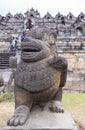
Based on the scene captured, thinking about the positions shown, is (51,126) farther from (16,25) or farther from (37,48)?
(16,25)

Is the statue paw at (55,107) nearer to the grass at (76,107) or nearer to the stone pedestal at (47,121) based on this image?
the stone pedestal at (47,121)

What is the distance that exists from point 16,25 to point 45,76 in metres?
30.3

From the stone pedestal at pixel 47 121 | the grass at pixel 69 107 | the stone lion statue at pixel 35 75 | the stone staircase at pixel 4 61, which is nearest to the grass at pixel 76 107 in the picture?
the grass at pixel 69 107

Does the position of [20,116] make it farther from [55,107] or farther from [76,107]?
[76,107]

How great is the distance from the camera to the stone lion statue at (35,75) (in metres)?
4.09

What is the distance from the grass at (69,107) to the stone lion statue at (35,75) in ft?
5.86

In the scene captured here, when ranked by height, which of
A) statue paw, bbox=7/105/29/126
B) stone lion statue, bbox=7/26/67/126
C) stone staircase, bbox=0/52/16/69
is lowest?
stone staircase, bbox=0/52/16/69

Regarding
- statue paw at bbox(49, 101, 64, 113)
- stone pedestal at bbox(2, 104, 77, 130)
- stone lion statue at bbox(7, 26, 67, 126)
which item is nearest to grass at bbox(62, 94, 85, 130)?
statue paw at bbox(49, 101, 64, 113)

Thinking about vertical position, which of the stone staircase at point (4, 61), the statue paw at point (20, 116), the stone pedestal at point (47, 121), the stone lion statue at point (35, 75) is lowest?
the stone staircase at point (4, 61)

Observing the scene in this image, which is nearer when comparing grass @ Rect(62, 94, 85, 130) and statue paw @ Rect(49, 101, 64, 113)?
statue paw @ Rect(49, 101, 64, 113)

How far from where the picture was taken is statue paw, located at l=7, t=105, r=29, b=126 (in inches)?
153

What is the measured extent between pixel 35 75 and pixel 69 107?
357 centimetres

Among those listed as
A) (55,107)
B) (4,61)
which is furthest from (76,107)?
(4,61)

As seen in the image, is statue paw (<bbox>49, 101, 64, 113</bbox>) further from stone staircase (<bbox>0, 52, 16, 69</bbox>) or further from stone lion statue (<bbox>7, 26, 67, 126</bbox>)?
stone staircase (<bbox>0, 52, 16, 69</bbox>)
